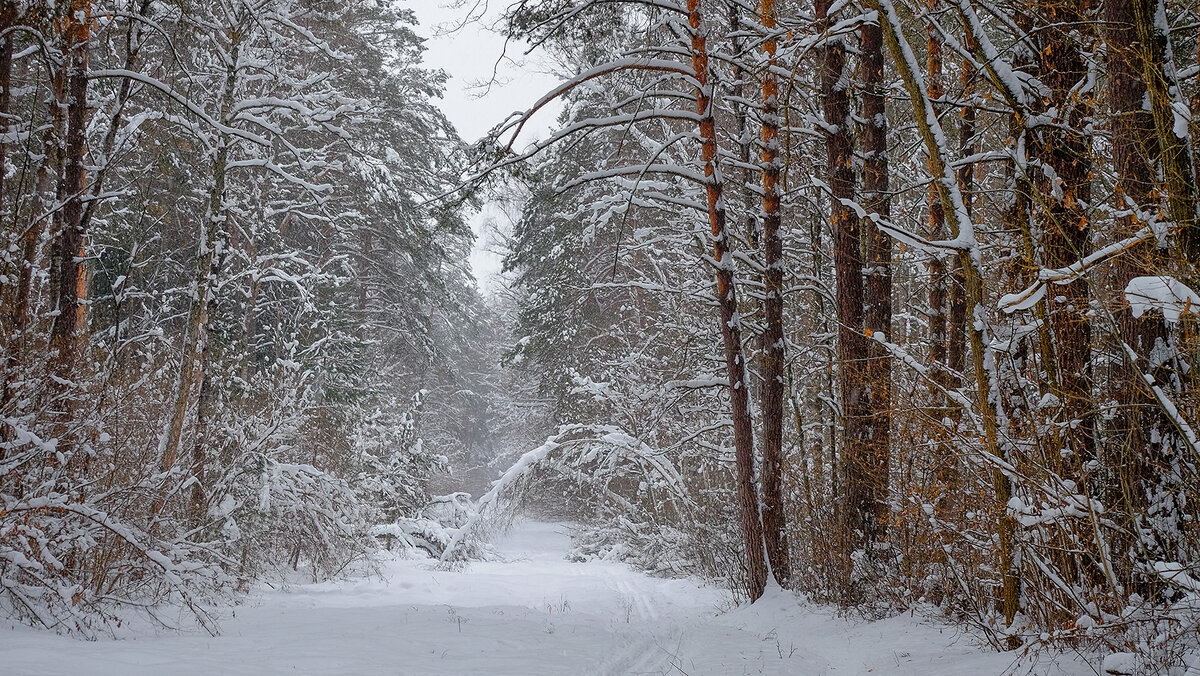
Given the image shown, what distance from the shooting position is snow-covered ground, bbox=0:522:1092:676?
15.4 feet

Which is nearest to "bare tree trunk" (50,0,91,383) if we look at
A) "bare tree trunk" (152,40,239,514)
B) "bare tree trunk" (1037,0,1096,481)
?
"bare tree trunk" (152,40,239,514)

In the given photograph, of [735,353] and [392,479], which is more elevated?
[735,353]

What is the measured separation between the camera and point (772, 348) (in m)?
8.96

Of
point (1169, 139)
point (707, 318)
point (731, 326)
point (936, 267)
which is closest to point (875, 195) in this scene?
point (936, 267)

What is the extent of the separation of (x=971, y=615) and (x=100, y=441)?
24.1ft

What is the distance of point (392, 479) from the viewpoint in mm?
17125

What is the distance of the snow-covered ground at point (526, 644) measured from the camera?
15.4 ft

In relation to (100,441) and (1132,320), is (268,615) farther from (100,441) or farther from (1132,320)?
(1132,320)

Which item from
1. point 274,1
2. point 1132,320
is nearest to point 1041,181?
point 1132,320

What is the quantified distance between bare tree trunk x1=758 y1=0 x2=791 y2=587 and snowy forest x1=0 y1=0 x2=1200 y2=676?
0.04 meters

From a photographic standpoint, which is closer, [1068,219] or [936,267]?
[1068,219]

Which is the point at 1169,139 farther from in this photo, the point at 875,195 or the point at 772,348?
the point at 772,348

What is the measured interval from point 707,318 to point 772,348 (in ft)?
13.2

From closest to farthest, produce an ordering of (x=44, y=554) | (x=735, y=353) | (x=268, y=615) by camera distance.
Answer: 1. (x=44, y=554)
2. (x=268, y=615)
3. (x=735, y=353)
